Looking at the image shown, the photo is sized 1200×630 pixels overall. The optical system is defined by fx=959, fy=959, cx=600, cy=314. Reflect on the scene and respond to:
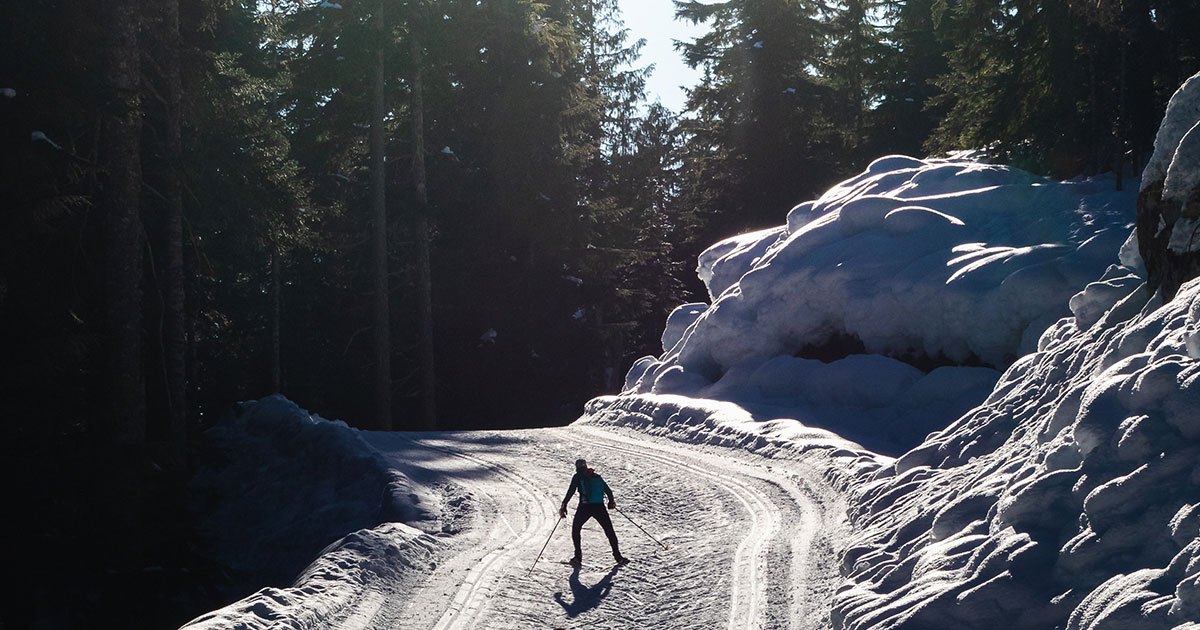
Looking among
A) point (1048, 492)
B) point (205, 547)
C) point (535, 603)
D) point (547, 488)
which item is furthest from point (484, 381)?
point (1048, 492)

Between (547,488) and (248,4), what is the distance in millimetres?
23197

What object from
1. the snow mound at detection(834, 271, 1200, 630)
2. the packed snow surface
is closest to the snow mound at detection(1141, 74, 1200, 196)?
the packed snow surface

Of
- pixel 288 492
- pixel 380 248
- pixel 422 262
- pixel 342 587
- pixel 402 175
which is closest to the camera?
pixel 342 587

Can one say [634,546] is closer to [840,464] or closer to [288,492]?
[840,464]

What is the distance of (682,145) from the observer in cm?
5412

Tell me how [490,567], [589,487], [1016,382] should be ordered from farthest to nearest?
[1016,382]
[589,487]
[490,567]

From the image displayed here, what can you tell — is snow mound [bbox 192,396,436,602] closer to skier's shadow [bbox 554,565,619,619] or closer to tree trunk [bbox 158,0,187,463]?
tree trunk [bbox 158,0,187,463]

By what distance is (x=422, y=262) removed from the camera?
3222 centimetres

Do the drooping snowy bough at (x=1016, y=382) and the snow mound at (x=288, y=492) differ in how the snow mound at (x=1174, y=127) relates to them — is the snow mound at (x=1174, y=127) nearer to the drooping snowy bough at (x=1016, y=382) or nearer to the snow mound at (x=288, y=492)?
the drooping snowy bough at (x=1016, y=382)

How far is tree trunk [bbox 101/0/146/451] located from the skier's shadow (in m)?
7.25

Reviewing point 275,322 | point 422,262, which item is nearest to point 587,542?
point 422,262

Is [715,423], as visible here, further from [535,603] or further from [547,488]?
[535,603]

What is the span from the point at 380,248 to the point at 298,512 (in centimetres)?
1528

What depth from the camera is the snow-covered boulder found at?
971 cm
